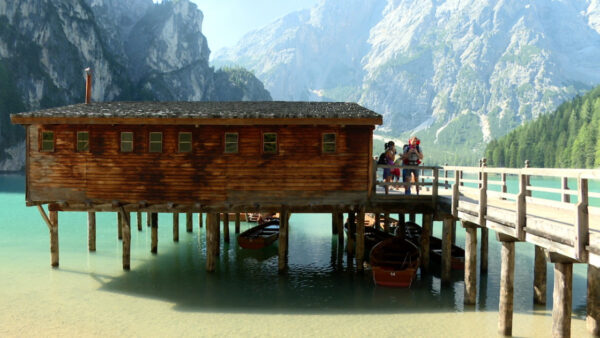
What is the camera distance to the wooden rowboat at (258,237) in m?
27.5

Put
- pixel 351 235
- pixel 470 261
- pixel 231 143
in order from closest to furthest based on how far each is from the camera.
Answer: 1. pixel 470 261
2. pixel 231 143
3. pixel 351 235

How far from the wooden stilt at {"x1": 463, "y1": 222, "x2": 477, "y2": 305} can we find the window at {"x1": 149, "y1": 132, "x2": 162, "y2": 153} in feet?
43.9

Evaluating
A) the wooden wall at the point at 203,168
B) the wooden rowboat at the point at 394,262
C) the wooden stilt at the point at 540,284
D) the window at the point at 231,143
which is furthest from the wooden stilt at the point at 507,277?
the window at the point at 231,143

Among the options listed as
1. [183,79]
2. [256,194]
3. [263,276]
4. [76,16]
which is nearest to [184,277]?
[263,276]

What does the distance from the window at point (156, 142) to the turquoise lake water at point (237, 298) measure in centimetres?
592

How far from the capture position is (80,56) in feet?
485

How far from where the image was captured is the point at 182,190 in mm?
21422

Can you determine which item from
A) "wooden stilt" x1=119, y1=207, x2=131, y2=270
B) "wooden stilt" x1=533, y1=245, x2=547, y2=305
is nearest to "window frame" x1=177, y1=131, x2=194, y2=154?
"wooden stilt" x1=119, y1=207, x2=131, y2=270

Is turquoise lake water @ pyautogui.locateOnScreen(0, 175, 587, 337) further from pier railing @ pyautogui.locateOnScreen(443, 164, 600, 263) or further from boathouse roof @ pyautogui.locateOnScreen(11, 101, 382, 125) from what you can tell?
boathouse roof @ pyautogui.locateOnScreen(11, 101, 382, 125)

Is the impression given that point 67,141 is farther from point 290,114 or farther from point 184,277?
point 290,114

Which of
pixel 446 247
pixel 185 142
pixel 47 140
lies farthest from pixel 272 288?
pixel 47 140

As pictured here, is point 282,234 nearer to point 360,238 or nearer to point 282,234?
point 282,234

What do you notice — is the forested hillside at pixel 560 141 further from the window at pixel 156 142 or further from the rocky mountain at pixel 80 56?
the window at pixel 156 142

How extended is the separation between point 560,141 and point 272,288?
15800 cm
